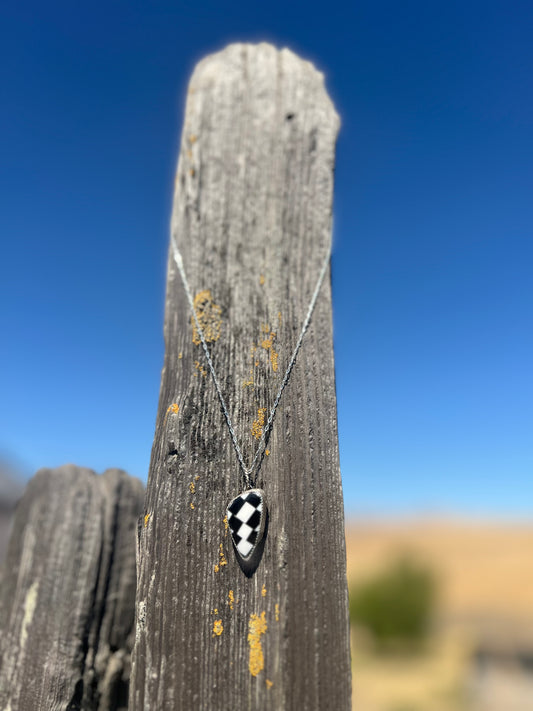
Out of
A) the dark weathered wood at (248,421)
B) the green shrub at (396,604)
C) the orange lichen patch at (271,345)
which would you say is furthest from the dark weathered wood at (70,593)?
the green shrub at (396,604)

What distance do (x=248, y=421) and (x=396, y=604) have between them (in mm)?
13563

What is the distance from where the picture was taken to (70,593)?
1509mm

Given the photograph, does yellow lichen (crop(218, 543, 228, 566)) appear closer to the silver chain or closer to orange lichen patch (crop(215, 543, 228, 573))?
orange lichen patch (crop(215, 543, 228, 573))

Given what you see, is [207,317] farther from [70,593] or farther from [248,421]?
[70,593]

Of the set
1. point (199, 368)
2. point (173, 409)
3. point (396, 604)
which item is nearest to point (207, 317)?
point (199, 368)

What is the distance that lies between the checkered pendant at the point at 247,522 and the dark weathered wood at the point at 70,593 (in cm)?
63

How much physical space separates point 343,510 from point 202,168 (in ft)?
3.04

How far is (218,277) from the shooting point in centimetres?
130

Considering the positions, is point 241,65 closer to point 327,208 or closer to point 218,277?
point 327,208

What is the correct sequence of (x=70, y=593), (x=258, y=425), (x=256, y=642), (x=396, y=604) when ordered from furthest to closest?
(x=396, y=604), (x=70, y=593), (x=258, y=425), (x=256, y=642)

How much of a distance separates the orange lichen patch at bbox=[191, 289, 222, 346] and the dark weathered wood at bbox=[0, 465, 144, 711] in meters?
0.67

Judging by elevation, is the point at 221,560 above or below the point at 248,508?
below

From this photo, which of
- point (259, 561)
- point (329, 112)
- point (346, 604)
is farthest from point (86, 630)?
point (329, 112)

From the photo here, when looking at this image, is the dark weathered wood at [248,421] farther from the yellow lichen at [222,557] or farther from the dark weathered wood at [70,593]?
the dark weathered wood at [70,593]
